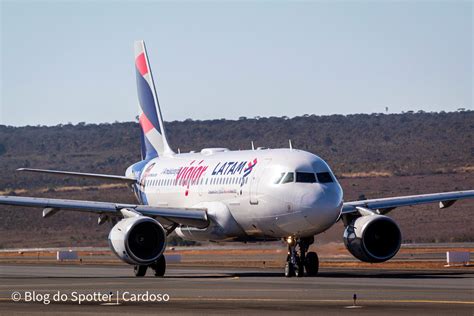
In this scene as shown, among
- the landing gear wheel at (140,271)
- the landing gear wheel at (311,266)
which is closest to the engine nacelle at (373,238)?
the landing gear wheel at (311,266)

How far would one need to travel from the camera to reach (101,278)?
139 ft

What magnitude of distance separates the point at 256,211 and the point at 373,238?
14.7 feet

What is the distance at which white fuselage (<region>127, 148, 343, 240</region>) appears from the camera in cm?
4116

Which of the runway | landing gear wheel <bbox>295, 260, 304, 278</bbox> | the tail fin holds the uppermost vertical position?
the tail fin

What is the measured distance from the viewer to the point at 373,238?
1732 inches

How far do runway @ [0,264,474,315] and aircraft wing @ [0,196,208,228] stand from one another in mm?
2089

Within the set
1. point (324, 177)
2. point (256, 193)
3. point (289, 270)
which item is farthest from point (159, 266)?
point (324, 177)

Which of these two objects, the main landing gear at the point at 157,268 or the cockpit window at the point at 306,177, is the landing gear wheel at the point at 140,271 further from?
the cockpit window at the point at 306,177

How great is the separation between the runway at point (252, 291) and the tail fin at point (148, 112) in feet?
35.6

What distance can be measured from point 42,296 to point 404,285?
1045 centimetres

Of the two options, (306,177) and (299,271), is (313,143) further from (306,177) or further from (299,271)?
(299,271)

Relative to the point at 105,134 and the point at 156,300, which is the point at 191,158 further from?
the point at 105,134

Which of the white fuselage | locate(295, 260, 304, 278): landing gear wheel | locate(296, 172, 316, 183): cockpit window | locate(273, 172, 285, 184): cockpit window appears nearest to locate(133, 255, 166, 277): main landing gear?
the white fuselage

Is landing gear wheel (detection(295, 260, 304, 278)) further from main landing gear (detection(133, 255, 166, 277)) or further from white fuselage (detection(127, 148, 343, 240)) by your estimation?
main landing gear (detection(133, 255, 166, 277))
